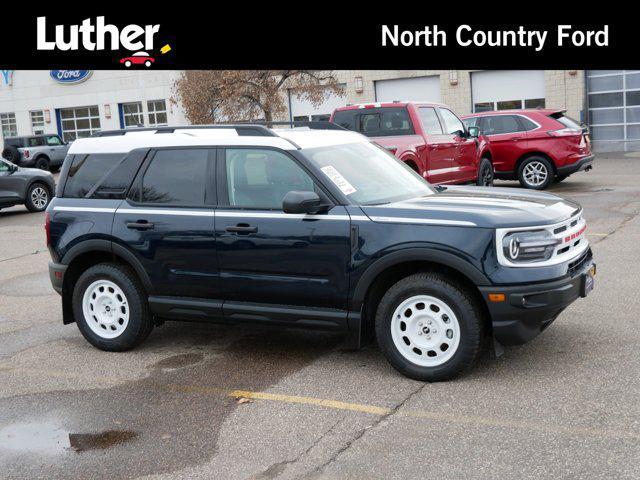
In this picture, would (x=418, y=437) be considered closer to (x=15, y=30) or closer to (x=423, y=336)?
(x=423, y=336)

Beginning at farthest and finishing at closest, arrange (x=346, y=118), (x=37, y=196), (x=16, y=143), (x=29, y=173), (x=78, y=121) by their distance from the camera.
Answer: (x=78, y=121), (x=16, y=143), (x=37, y=196), (x=29, y=173), (x=346, y=118)

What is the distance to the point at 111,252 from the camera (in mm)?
6645

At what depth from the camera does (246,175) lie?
6.31 meters

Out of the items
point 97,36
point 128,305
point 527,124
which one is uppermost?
point 97,36

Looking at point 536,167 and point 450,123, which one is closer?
point 450,123

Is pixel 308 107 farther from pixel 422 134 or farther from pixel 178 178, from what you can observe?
pixel 178 178

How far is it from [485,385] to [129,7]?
3172cm

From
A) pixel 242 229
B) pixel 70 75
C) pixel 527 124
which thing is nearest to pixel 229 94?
pixel 527 124

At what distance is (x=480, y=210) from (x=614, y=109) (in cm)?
2776

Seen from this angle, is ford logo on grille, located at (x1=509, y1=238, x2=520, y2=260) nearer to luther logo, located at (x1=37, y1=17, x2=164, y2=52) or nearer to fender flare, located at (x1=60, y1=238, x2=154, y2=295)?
fender flare, located at (x1=60, y1=238, x2=154, y2=295)

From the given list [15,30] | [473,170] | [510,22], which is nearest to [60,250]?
[473,170]

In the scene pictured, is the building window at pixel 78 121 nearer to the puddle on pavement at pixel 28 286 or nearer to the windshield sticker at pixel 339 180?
the puddle on pavement at pixel 28 286

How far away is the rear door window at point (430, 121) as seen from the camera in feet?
45.2

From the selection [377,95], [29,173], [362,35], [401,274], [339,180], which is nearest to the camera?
[401,274]
